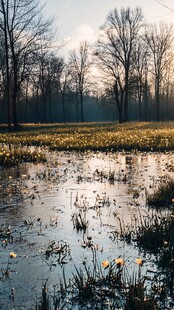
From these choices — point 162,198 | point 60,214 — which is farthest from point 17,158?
point 162,198

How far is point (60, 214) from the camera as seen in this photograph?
217 inches

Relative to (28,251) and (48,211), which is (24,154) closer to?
(48,211)

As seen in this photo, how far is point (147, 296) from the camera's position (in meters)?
2.82

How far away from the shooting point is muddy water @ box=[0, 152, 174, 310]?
336 centimetres

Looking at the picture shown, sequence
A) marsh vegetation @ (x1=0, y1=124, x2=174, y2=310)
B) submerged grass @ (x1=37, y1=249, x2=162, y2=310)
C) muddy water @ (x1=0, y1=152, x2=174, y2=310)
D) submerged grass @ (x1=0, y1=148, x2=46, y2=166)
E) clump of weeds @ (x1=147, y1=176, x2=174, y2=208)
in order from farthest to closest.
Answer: submerged grass @ (x1=0, y1=148, x2=46, y2=166) → clump of weeds @ (x1=147, y1=176, x2=174, y2=208) → muddy water @ (x1=0, y1=152, x2=174, y2=310) → marsh vegetation @ (x1=0, y1=124, x2=174, y2=310) → submerged grass @ (x1=37, y1=249, x2=162, y2=310)

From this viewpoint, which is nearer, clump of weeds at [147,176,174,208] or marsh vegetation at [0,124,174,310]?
marsh vegetation at [0,124,174,310]

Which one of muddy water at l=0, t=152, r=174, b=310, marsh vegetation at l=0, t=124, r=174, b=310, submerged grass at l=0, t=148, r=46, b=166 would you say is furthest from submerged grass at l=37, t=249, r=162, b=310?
submerged grass at l=0, t=148, r=46, b=166

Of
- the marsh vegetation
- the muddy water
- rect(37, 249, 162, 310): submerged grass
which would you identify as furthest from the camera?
the muddy water

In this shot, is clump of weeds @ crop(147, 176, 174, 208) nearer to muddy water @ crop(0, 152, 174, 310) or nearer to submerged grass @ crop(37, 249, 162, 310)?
muddy water @ crop(0, 152, 174, 310)

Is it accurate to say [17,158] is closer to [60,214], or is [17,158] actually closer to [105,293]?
[60,214]

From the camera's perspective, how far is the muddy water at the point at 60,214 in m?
3.36

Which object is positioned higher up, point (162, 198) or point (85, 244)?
point (162, 198)

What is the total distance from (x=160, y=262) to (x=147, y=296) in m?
0.77

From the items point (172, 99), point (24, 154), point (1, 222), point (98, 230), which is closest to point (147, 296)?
point (98, 230)
